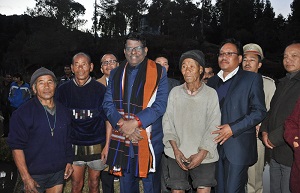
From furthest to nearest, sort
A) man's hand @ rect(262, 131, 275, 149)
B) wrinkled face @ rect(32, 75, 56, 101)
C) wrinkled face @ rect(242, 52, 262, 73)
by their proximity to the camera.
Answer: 1. wrinkled face @ rect(242, 52, 262, 73)
2. man's hand @ rect(262, 131, 275, 149)
3. wrinkled face @ rect(32, 75, 56, 101)

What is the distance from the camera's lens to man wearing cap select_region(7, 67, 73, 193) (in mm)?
2959

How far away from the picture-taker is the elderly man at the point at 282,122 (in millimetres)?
3271

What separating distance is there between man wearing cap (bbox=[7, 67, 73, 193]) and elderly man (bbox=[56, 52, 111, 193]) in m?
0.39

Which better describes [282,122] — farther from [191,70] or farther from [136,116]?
[136,116]

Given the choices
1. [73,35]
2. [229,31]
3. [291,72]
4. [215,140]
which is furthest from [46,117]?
[229,31]

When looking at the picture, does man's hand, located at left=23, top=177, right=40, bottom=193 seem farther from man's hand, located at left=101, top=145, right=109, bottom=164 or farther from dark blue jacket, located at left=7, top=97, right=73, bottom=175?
man's hand, located at left=101, top=145, right=109, bottom=164

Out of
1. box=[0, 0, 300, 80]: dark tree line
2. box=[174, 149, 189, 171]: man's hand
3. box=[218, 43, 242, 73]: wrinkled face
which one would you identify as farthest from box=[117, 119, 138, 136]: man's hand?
box=[0, 0, 300, 80]: dark tree line

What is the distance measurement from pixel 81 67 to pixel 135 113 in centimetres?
107

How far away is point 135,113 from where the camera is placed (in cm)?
335

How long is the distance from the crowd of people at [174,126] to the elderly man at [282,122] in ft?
0.04

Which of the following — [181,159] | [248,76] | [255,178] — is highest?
[248,76]

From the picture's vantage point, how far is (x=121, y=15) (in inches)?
1993

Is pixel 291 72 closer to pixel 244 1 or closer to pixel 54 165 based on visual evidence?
pixel 54 165

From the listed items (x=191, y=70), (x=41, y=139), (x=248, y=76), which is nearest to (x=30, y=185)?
(x=41, y=139)
